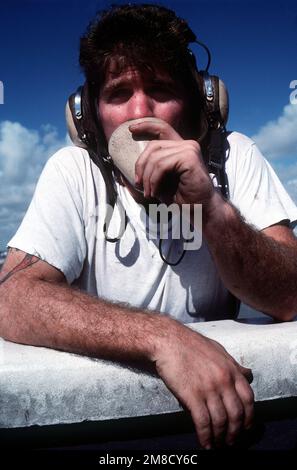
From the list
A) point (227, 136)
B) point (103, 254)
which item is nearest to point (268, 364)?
point (103, 254)

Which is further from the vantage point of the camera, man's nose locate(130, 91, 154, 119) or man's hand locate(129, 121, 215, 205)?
man's nose locate(130, 91, 154, 119)

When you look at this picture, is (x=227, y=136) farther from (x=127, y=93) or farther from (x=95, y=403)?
(x=95, y=403)

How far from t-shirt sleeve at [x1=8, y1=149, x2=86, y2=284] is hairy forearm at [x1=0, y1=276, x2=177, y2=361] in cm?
18

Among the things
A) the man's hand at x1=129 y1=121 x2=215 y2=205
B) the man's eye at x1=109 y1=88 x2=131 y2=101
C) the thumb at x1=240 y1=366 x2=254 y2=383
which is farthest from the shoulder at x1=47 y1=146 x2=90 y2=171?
the thumb at x1=240 y1=366 x2=254 y2=383

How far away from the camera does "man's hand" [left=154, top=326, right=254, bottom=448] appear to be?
1.09 meters

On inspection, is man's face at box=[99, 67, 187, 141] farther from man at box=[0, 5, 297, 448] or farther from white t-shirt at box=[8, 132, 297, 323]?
white t-shirt at box=[8, 132, 297, 323]

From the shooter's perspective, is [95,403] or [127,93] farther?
[127,93]

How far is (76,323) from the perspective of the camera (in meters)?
1.27

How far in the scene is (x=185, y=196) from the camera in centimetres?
151

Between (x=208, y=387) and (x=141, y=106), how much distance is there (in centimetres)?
136

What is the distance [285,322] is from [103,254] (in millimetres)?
840

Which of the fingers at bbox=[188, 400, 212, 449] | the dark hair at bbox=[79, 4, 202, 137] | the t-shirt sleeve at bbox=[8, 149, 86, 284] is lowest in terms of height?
the fingers at bbox=[188, 400, 212, 449]

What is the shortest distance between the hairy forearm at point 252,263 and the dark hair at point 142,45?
2.60ft

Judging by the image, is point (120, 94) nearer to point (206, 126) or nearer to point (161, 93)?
point (161, 93)
